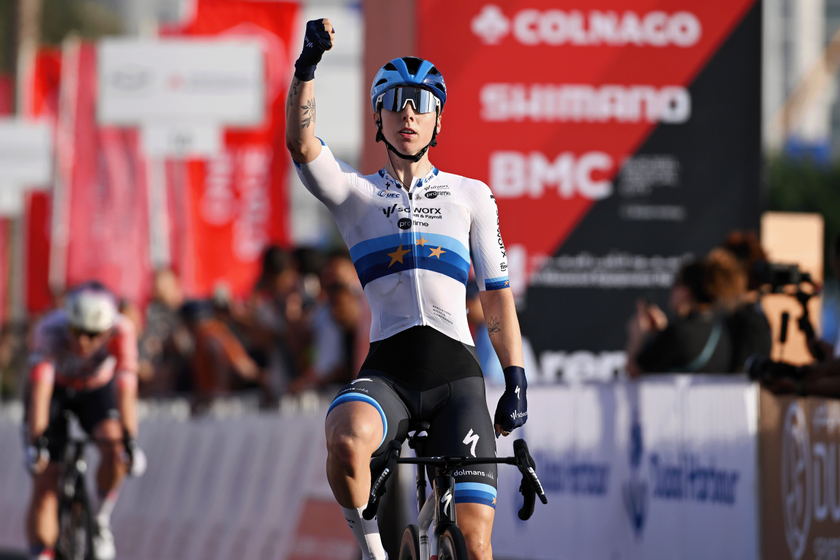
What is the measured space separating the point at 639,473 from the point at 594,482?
0.68 metres

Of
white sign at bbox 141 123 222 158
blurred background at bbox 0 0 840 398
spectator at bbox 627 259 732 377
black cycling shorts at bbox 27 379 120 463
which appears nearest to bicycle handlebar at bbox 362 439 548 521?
blurred background at bbox 0 0 840 398

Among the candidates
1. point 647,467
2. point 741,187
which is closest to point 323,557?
point 647,467

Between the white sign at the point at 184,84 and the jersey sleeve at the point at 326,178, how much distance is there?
12125 millimetres

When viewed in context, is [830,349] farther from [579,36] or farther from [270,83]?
[270,83]

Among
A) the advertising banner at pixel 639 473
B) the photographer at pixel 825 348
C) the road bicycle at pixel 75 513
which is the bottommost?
the road bicycle at pixel 75 513

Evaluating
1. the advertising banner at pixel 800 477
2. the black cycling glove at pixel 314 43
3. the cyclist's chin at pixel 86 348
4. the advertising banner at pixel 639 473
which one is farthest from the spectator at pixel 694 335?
the cyclist's chin at pixel 86 348

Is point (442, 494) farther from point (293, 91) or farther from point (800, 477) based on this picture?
point (800, 477)

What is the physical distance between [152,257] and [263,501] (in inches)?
415

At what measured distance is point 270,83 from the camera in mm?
21547

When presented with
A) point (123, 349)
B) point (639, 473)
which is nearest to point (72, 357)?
point (123, 349)

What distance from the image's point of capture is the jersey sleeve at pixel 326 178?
6.03 metres

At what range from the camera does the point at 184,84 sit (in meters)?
18.5

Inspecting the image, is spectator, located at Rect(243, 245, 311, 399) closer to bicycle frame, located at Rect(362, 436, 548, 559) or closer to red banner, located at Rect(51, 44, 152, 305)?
bicycle frame, located at Rect(362, 436, 548, 559)

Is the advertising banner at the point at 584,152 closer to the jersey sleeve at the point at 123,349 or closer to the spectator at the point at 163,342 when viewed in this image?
the jersey sleeve at the point at 123,349
